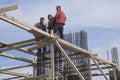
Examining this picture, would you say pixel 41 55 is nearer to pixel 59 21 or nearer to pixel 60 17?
pixel 59 21

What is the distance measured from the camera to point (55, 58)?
14.3m

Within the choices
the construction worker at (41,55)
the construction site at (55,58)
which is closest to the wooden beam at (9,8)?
the construction site at (55,58)

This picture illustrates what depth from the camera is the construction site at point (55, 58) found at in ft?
42.3

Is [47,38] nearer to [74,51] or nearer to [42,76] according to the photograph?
[42,76]

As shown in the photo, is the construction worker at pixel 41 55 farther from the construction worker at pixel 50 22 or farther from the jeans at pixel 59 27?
the jeans at pixel 59 27

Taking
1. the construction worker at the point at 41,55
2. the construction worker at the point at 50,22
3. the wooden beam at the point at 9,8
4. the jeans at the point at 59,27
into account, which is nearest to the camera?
the wooden beam at the point at 9,8

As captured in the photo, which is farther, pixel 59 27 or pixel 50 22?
pixel 50 22

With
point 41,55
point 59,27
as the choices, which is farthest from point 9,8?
point 41,55

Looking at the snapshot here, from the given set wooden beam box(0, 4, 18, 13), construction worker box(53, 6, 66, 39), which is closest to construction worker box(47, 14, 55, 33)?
construction worker box(53, 6, 66, 39)

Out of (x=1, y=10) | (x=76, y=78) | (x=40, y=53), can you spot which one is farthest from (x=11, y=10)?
(x=76, y=78)

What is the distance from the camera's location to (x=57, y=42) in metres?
13.4

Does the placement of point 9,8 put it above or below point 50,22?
below

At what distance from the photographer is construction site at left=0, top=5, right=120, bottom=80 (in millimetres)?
12906

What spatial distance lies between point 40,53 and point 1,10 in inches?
148
